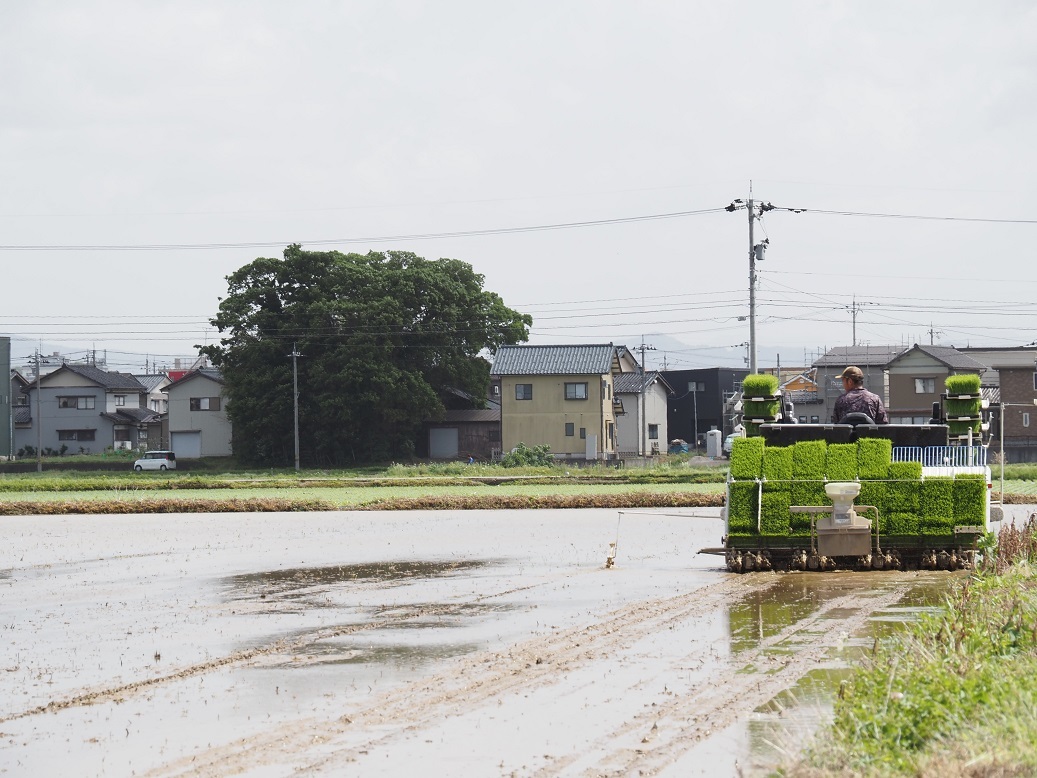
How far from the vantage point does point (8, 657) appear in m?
9.35

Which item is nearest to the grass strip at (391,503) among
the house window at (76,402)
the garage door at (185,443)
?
the garage door at (185,443)

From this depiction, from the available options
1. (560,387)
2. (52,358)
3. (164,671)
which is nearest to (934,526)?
(164,671)

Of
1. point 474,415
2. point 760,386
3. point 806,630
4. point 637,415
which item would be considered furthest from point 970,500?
point 637,415

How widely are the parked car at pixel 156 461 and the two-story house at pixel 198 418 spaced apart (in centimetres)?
617

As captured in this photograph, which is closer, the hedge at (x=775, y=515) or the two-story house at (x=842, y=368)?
the hedge at (x=775, y=515)

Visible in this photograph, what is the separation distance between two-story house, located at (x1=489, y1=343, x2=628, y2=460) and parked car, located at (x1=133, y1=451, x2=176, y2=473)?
20.2 metres

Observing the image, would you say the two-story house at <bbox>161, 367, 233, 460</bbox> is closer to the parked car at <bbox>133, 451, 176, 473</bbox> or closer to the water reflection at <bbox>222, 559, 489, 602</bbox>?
the parked car at <bbox>133, 451, 176, 473</bbox>

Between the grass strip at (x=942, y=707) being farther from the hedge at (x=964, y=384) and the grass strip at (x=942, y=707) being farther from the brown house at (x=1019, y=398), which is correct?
the brown house at (x=1019, y=398)

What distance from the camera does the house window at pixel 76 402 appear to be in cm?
8844

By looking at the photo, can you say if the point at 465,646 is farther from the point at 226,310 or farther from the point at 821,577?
the point at 226,310

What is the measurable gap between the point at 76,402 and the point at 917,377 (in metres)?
57.4

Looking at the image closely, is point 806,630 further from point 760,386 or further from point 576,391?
point 576,391

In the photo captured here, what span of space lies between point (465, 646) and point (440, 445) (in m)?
65.4

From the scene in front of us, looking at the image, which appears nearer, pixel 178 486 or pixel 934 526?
pixel 934 526
